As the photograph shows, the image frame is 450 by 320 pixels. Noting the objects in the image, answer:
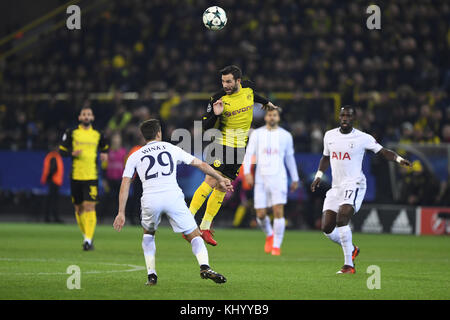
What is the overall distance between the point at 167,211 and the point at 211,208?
2.52m

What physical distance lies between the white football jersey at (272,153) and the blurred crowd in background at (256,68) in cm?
681

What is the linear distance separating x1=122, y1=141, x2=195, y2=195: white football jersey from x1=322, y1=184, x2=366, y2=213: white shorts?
11.7 feet

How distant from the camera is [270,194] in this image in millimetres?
16859

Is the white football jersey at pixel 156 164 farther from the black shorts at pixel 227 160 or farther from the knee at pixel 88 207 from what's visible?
the knee at pixel 88 207

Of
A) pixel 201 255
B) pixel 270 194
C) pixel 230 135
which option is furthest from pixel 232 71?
pixel 270 194

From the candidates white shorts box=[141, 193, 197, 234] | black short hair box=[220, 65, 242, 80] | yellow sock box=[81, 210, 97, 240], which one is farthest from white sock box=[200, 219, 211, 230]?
yellow sock box=[81, 210, 97, 240]

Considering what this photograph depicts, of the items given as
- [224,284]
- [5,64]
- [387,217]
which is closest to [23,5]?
[5,64]

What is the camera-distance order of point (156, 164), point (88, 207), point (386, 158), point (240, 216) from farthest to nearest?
point (240, 216)
point (88, 207)
point (386, 158)
point (156, 164)

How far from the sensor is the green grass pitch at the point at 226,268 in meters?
9.73

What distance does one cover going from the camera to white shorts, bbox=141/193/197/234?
32.8 ft

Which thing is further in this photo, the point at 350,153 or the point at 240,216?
the point at 240,216

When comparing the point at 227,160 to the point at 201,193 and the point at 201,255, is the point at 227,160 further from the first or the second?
the point at 201,255
